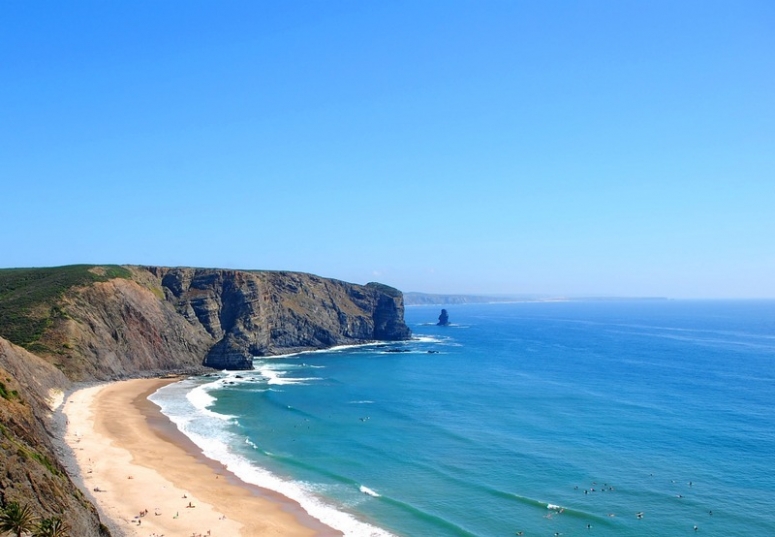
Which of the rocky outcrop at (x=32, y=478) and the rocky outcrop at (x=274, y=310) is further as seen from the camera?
the rocky outcrop at (x=274, y=310)

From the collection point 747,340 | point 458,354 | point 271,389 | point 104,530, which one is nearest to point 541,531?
point 104,530

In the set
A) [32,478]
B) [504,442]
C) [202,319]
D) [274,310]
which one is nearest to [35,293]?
[202,319]

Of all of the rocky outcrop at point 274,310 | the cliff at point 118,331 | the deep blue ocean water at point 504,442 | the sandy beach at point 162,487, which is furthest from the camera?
the rocky outcrop at point 274,310

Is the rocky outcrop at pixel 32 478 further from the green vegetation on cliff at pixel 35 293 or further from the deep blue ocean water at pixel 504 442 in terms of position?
the green vegetation on cliff at pixel 35 293

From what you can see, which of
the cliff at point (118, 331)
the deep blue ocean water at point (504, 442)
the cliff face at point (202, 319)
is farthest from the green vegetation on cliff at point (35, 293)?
the deep blue ocean water at point (504, 442)

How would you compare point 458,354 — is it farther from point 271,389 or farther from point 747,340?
point 747,340

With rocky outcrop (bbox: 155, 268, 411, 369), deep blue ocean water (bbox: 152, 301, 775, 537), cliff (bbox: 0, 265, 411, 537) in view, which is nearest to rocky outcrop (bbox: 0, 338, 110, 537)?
cliff (bbox: 0, 265, 411, 537)
